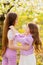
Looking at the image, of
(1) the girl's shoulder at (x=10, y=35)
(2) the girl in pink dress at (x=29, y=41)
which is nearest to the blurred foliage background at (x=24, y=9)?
(2) the girl in pink dress at (x=29, y=41)

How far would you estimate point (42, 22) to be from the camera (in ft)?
19.5

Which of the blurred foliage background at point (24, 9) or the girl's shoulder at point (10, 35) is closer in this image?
the girl's shoulder at point (10, 35)

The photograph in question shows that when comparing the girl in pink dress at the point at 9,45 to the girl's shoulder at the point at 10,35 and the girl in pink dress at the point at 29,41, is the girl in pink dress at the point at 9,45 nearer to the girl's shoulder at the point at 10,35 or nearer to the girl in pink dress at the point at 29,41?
the girl's shoulder at the point at 10,35

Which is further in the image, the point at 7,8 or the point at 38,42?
the point at 7,8

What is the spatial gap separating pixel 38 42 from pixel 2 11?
2.31m

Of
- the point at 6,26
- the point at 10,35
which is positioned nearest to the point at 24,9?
the point at 6,26

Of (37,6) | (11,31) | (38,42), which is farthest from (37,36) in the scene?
(37,6)

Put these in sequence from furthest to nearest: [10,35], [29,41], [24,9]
Answer: [24,9], [29,41], [10,35]

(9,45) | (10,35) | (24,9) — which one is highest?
(10,35)

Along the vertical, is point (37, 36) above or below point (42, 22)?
above

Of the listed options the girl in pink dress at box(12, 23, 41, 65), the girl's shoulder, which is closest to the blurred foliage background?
the girl in pink dress at box(12, 23, 41, 65)

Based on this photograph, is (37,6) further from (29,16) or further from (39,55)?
(39,55)

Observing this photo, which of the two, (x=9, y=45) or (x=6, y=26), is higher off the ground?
(x=6, y=26)

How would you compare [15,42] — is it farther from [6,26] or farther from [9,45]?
[6,26]
